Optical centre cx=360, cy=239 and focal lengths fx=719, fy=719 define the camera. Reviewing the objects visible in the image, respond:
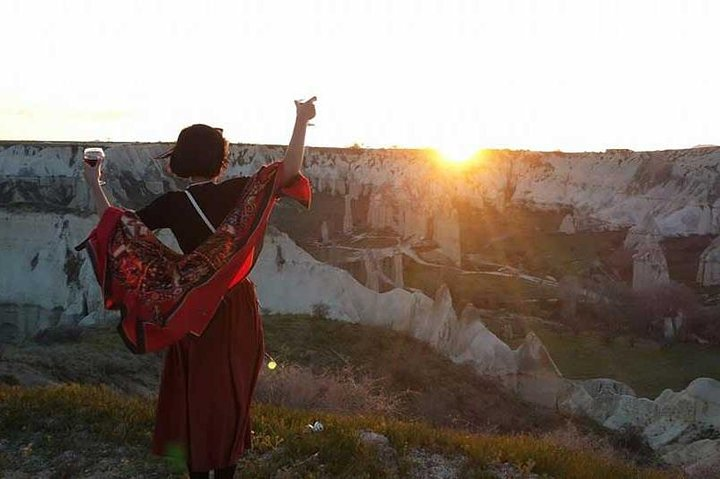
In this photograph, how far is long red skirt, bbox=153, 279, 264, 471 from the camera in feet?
9.24

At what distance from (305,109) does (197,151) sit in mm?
460

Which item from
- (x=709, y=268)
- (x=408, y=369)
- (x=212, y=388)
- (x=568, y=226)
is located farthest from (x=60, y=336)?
(x=568, y=226)

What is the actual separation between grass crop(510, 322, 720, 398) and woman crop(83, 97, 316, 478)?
2072 cm

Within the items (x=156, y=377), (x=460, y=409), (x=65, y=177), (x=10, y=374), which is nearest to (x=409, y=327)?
(x=460, y=409)

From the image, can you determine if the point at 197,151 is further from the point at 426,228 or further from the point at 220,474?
the point at 426,228

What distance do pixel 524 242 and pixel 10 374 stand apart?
44.2 metres

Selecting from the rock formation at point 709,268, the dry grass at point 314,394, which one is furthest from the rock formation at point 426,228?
the dry grass at point 314,394

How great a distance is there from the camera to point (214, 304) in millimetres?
2758

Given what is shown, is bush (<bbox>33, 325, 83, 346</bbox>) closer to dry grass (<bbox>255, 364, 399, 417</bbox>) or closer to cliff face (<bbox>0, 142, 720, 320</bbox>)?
dry grass (<bbox>255, 364, 399, 417</bbox>)

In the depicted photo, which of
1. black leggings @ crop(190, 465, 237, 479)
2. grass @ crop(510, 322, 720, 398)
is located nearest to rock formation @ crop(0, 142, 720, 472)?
grass @ crop(510, 322, 720, 398)

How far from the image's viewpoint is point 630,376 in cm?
2362

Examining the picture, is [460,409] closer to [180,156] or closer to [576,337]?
[180,156]

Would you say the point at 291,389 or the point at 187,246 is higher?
the point at 187,246

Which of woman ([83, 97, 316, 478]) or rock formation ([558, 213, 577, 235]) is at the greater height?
woman ([83, 97, 316, 478])
